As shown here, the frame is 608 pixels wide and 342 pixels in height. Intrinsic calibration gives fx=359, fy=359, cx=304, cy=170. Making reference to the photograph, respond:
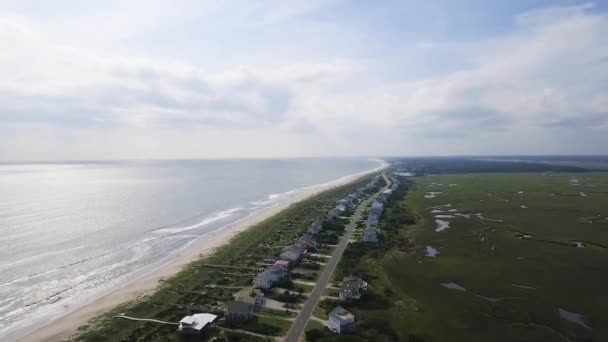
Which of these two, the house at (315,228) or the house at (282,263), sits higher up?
the house at (315,228)

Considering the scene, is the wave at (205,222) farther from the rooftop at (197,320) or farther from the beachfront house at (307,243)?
the rooftop at (197,320)

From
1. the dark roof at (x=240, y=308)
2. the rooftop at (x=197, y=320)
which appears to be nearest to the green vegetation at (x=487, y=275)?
the dark roof at (x=240, y=308)

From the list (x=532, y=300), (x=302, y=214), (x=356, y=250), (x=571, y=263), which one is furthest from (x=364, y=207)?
(x=532, y=300)

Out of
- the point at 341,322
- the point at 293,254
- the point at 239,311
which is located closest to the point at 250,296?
the point at 239,311

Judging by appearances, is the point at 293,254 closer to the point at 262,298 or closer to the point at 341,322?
the point at 262,298

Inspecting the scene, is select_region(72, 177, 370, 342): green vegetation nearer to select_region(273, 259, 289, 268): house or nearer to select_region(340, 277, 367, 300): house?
select_region(273, 259, 289, 268): house

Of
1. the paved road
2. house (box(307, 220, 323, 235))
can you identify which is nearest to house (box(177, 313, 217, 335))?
the paved road
